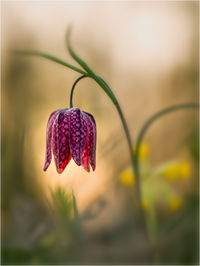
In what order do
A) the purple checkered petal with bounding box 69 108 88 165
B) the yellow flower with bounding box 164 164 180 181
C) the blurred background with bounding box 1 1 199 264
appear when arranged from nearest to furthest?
1. the purple checkered petal with bounding box 69 108 88 165
2. the yellow flower with bounding box 164 164 180 181
3. the blurred background with bounding box 1 1 199 264

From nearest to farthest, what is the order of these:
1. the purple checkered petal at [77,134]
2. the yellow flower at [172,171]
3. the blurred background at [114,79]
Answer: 1. the purple checkered petal at [77,134]
2. the yellow flower at [172,171]
3. the blurred background at [114,79]

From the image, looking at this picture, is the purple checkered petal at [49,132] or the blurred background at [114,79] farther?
the blurred background at [114,79]

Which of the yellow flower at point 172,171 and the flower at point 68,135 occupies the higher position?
the flower at point 68,135

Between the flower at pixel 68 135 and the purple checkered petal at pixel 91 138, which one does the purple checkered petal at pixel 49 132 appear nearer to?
the flower at pixel 68 135

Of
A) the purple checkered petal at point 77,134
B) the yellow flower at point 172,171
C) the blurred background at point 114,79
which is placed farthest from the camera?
the blurred background at point 114,79

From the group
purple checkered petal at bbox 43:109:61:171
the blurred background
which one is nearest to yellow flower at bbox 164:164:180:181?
the blurred background

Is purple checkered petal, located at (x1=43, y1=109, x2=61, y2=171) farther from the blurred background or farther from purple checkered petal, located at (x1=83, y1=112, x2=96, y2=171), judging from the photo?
the blurred background

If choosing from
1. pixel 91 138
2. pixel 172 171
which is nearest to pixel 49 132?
pixel 91 138

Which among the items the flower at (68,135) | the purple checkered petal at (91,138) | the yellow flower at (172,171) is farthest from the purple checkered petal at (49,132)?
the yellow flower at (172,171)

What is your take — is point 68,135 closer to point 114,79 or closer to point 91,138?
point 91,138
